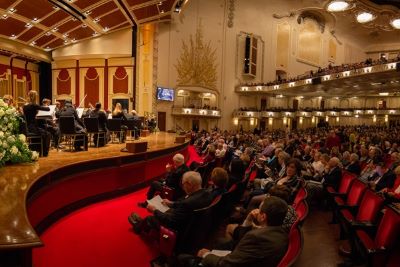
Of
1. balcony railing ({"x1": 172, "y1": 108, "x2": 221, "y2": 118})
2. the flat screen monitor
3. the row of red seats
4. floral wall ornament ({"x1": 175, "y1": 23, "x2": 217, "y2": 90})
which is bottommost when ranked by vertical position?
the row of red seats

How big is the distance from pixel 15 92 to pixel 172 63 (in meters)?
8.57

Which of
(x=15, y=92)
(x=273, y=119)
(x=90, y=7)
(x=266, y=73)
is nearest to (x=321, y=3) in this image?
(x=266, y=73)

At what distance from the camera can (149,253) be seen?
3535 millimetres

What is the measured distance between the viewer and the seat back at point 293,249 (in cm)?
187

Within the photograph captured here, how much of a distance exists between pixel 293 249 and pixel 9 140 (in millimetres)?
3602

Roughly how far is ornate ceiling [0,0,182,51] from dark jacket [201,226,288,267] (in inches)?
473

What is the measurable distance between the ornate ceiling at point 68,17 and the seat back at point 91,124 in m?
6.44

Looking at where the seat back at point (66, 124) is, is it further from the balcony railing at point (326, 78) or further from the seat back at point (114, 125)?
the balcony railing at point (326, 78)

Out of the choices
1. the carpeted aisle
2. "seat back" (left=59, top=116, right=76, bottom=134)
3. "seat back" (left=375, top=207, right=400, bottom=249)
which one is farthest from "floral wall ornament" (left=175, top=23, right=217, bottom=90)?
"seat back" (left=375, top=207, right=400, bottom=249)

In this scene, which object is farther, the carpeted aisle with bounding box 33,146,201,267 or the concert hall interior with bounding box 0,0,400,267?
the carpeted aisle with bounding box 33,146,201,267

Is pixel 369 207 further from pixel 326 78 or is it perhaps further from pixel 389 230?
pixel 326 78

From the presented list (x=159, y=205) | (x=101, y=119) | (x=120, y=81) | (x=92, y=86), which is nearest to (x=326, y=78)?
(x=120, y=81)

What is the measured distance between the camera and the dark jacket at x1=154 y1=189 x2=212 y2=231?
10.0 feet

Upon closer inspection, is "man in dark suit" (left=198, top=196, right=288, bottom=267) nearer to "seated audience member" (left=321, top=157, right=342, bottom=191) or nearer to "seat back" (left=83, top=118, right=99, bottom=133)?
"seated audience member" (left=321, top=157, right=342, bottom=191)
